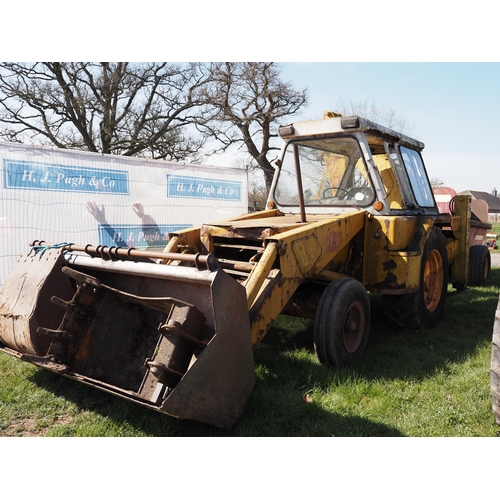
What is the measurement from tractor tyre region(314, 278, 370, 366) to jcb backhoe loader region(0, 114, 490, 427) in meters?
0.01

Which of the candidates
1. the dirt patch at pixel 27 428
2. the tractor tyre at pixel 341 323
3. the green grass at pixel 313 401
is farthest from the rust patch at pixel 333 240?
the dirt patch at pixel 27 428

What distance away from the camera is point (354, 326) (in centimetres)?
451

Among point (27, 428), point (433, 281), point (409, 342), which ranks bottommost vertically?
point (27, 428)

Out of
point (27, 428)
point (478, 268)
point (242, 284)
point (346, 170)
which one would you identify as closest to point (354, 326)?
point (242, 284)

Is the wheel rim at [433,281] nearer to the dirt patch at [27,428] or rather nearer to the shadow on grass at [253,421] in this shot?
the shadow on grass at [253,421]

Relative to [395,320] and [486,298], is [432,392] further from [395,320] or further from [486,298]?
[486,298]

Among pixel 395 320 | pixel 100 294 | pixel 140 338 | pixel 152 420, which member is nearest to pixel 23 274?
pixel 100 294

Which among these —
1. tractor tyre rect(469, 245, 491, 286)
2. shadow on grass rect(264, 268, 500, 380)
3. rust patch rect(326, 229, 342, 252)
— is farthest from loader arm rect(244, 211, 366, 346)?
tractor tyre rect(469, 245, 491, 286)

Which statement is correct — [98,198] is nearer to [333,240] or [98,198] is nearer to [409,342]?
[333,240]

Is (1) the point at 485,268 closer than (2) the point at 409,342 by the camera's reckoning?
No

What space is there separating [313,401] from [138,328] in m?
1.56

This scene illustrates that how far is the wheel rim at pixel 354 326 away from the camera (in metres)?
4.49

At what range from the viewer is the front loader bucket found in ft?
9.94

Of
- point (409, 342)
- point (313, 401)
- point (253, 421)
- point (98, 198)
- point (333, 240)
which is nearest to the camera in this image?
point (253, 421)
